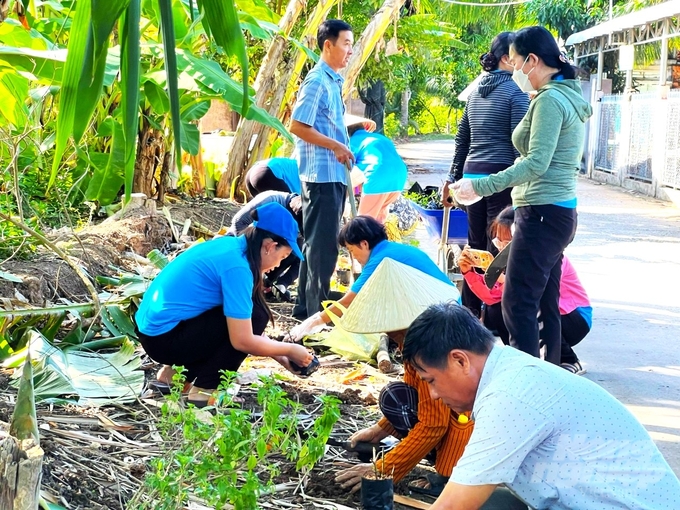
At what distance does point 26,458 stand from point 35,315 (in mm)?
2849

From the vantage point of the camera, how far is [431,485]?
12.4 ft

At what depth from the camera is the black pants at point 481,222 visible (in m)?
5.90

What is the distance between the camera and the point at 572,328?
214 inches

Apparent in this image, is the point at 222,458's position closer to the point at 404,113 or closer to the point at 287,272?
the point at 287,272

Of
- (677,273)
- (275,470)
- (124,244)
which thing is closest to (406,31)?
(677,273)

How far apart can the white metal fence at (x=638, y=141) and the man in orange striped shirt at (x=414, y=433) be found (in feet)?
43.5

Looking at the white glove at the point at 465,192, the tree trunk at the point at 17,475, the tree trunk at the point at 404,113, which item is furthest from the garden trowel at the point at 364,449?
the tree trunk at the point at 404,113

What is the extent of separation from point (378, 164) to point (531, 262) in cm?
319

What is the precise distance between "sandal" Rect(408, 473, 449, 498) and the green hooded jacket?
5.38 ft

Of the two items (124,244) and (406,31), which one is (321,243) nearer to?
(124,244)

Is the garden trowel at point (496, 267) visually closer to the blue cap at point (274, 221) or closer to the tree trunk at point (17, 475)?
the blue cap at point (274, 221)

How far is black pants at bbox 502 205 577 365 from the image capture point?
4.69 metres

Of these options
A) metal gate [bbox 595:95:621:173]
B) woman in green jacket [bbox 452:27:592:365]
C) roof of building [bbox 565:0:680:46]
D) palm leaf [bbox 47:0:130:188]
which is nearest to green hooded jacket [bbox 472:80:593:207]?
woman in green jacket [bbox 452:27:592:365]

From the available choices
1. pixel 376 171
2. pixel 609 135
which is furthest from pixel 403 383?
pixel 609 135
